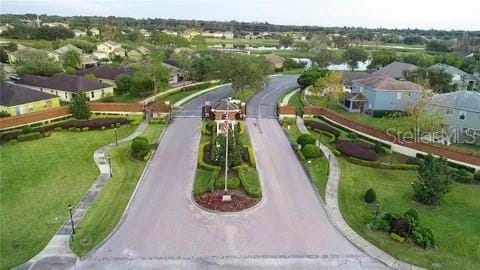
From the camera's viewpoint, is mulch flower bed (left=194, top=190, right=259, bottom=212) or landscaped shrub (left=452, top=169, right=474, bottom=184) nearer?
mulch flower bed (left=194, top=190, right=259, bottom=212)

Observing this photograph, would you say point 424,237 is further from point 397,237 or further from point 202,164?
point 202,164

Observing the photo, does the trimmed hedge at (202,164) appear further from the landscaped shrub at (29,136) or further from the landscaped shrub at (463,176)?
the landscaped shrub at (463,176)

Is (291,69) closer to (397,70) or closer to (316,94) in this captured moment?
(397,70)

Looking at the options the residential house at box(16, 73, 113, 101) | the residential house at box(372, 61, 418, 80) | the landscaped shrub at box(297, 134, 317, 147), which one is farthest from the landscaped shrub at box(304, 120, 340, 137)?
the residential house at box(372, 61, 418, 80)

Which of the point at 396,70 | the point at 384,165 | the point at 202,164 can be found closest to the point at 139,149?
the point at 202,164

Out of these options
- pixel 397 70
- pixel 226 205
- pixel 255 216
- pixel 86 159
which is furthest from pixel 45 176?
pixel 397 70

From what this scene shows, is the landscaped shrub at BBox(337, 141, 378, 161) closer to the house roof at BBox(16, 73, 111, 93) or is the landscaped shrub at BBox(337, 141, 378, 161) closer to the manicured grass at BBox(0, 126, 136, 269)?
the manicured grass at BBox(0, 126, 136, 269)
